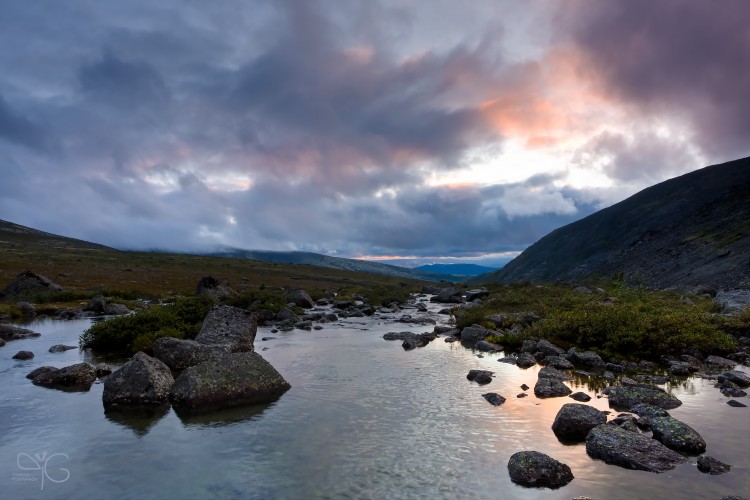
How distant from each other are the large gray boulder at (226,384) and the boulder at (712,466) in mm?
14410

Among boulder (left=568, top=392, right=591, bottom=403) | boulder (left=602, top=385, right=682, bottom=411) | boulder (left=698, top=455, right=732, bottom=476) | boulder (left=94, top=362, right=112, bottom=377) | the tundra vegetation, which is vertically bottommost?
boulder (left=94, top=362, right=112, bottom=377)

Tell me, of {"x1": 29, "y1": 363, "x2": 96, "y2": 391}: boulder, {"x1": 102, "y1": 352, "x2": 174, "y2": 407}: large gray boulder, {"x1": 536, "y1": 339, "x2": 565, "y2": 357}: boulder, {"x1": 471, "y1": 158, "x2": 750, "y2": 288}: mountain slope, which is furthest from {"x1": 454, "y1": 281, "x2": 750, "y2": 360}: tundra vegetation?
{"x1": 471, "y1": 158, "x2": 750, "y2": 288}: mountain slope

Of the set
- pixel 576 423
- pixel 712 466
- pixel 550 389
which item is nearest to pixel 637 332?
pixel 550 389

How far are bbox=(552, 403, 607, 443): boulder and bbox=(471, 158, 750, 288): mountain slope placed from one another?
4783 centimetres

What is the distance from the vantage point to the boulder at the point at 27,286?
61062 millimetres

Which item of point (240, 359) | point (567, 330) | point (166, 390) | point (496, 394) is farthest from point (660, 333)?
point (166, 390)

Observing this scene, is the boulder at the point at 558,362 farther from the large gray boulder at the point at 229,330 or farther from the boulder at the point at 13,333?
the boulder at the point at 13,333

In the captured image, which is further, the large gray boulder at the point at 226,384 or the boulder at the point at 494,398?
the boulder at the point at 494,398

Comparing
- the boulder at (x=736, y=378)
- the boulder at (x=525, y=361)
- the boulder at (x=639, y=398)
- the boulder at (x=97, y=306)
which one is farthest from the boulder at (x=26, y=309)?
the boulder at (x=736, y=378)

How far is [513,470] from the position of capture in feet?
37.3

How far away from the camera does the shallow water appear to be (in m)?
10.8

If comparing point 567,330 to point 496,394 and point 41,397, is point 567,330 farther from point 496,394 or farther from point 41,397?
point 41,397

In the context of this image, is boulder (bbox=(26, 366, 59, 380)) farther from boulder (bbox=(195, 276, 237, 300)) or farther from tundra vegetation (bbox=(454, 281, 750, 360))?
boulder (bbox=(195, 276, 237, 300))

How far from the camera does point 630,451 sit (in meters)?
12.0
